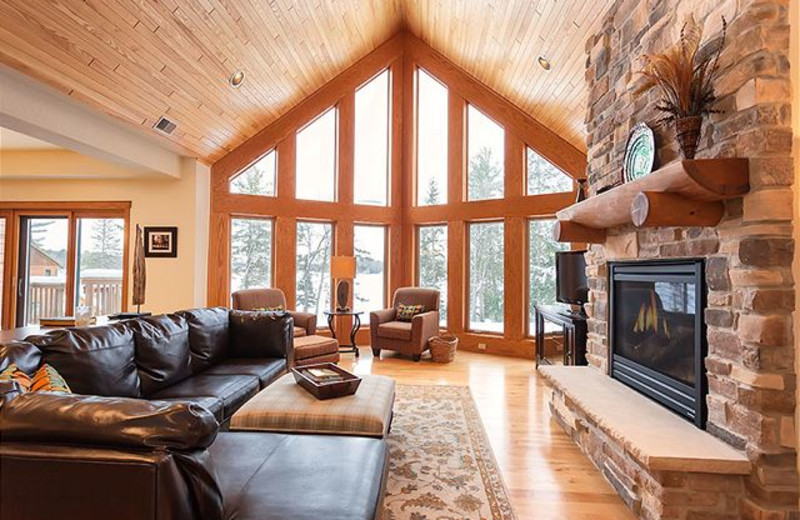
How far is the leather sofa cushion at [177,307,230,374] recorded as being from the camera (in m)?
3.35

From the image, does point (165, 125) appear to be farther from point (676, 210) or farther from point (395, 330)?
point (676, 210)

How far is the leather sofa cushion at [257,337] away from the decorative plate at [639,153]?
3.04 metres

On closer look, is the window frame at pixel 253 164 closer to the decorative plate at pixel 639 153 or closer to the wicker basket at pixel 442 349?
the wicker basket at pixel 442 349

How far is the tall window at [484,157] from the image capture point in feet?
21.1

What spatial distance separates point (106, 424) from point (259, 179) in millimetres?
5713

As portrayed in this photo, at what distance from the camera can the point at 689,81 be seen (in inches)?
81.0

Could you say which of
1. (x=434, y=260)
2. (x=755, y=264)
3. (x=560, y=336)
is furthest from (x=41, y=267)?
(x=755, y=264)

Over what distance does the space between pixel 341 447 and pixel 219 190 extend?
5.15 meters

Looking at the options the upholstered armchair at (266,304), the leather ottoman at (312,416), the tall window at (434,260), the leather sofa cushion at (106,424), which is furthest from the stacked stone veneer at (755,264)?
the tall window at (434,260)

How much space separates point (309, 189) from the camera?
6715mm

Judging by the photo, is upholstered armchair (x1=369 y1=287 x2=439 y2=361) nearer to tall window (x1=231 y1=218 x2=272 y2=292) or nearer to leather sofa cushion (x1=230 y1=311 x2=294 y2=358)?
tall window (x1=231 y1=218 x2=272 y2=292)

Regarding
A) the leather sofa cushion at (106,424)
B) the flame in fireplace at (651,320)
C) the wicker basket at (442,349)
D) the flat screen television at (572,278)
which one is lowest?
the wicker basket at (442,349)

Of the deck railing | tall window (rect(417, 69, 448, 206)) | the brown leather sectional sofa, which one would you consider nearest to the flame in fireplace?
the brown leather sectional sofa

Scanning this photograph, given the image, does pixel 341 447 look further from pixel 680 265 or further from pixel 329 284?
pixel 329 284
